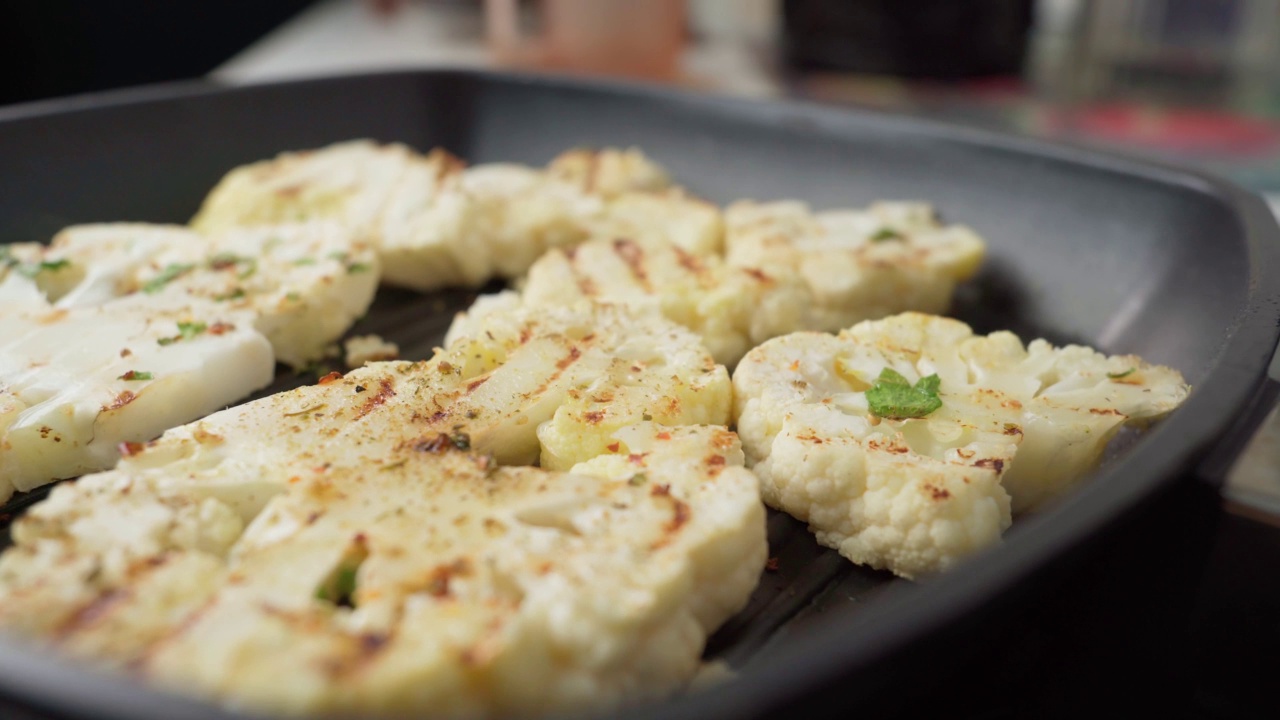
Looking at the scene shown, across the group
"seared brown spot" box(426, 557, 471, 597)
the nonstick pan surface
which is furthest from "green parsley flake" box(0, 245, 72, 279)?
"seared brown spot" box(426, 557, 471, 597)

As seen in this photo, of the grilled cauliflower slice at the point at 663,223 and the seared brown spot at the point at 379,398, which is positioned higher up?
the grilled cauliflower slice at the point at 663,223

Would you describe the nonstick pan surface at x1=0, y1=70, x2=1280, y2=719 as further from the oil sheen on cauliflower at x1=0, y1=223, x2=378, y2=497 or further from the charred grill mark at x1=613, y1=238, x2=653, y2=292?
the charred grill mark at x1=613, y1=238, x2=653, y2=292

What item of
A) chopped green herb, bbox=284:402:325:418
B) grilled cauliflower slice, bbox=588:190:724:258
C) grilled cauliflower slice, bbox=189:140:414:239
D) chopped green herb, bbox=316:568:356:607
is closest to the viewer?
chopped green herb, bbox=316:568:356:607

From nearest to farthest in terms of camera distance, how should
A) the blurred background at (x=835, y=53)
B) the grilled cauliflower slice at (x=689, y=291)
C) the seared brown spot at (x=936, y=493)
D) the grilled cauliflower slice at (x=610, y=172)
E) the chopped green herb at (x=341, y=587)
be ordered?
the chopped green herb at (x=341, y=587) < the seared brown spot at (x=936, y=493) < the grilled cauliflower slice at (x=689, y=291) < the grilled cauliflower slice at (x=610, y=172) < the blurred background at (x=835, y=53)

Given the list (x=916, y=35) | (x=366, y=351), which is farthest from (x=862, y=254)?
(x=916, y=35)

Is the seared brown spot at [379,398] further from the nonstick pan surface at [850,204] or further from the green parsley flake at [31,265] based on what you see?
the green parsley flake at [31,265]

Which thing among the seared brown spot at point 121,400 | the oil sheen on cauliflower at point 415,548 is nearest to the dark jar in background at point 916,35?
the oil sheen on cauliflower at point 415,548
